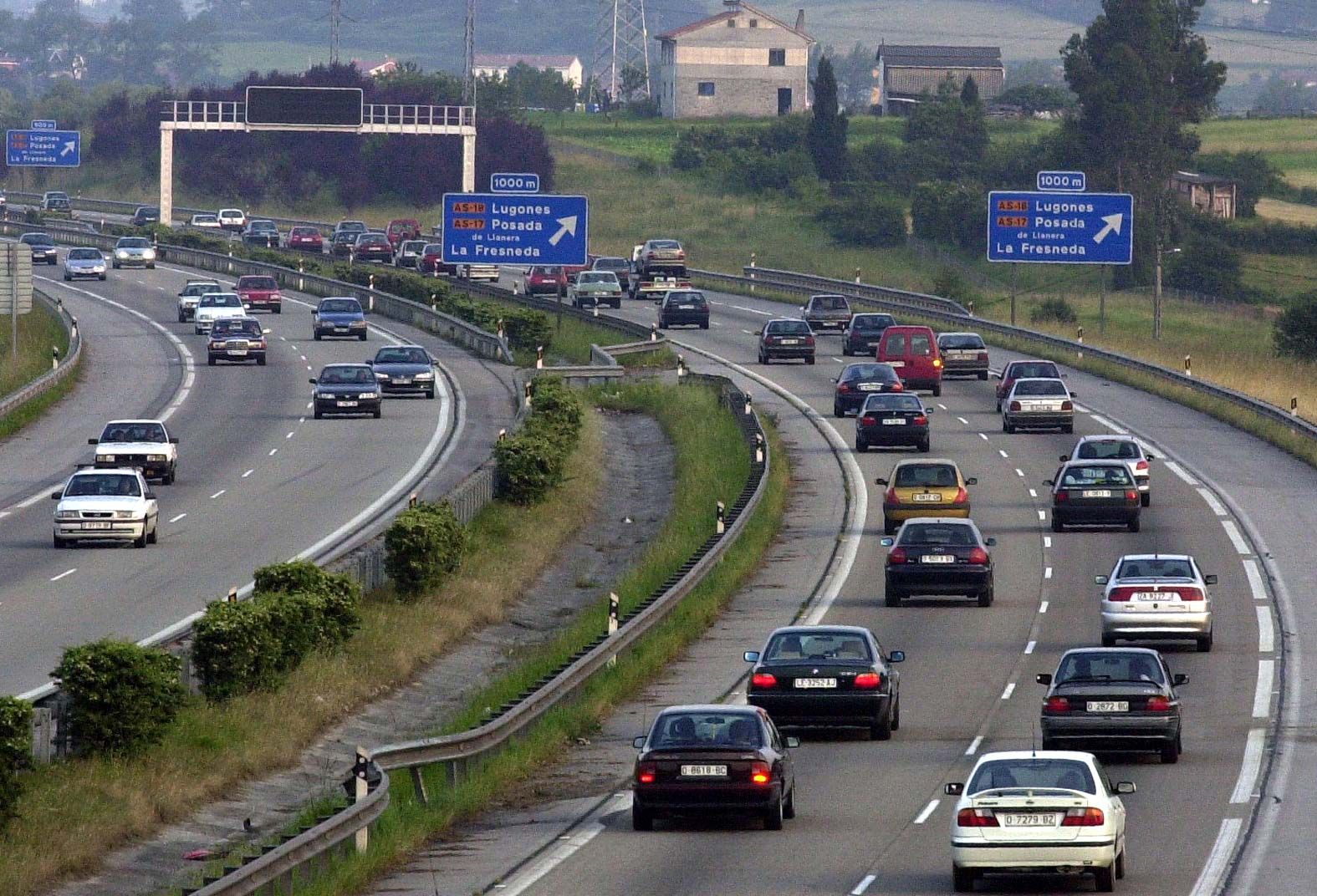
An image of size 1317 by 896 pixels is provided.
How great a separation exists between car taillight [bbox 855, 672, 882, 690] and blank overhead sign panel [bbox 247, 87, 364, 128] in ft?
340

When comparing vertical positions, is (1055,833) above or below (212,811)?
above

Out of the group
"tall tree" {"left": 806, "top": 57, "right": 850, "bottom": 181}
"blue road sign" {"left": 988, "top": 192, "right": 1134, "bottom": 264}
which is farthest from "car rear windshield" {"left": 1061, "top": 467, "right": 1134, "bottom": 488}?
"tall tree" {"left": 806, "top": 57, "right": 850, "bottom": 181}

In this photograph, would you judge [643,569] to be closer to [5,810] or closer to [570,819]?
[570,819]

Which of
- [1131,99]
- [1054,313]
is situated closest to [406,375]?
[1054,313]

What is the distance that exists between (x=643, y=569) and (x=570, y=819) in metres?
19.3

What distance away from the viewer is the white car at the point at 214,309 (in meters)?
88.4

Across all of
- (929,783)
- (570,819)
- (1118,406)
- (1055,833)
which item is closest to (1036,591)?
(929,783)

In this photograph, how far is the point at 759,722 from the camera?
22.6 meters

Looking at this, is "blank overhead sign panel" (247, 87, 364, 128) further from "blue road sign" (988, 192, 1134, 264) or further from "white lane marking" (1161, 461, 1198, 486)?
"white lane marking" (1161, 461, 1198, 486)

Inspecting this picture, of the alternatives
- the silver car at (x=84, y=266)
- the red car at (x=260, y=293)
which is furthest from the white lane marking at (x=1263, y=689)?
the silver car at (x=84, y=266)

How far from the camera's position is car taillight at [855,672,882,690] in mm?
27938

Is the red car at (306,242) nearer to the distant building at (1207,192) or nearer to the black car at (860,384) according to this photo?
the distant building at (1207,192)

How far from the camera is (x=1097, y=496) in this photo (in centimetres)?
4631

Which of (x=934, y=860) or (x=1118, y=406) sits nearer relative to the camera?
(x=934, y=860)
